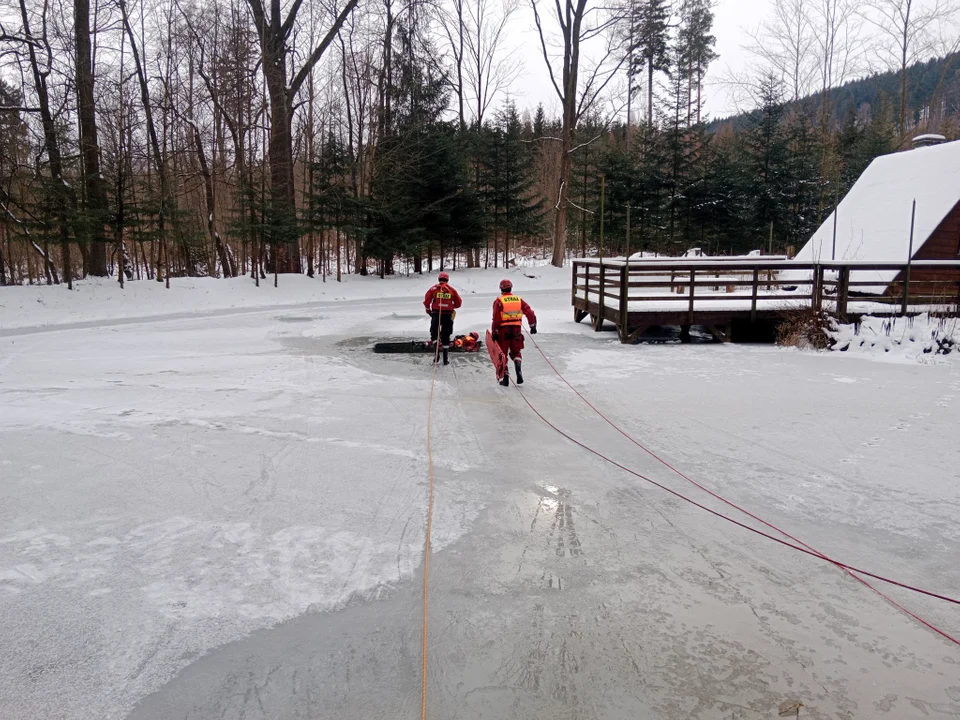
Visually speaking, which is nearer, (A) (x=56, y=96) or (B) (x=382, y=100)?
(A) (x=56, y=96)

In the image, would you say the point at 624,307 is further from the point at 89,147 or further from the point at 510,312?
the point at 89,147

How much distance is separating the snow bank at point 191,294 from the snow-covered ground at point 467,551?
9497mm

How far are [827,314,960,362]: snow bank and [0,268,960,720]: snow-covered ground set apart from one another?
8.03ft

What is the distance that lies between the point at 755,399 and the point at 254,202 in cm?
2103

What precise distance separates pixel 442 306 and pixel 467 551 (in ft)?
25.8

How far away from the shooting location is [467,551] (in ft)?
14.7

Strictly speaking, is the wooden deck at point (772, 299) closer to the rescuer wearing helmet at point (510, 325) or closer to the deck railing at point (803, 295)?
the deck railing at point (803, 295)

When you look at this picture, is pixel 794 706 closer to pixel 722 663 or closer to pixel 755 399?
pixel 722 663

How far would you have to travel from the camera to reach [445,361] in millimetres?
11367

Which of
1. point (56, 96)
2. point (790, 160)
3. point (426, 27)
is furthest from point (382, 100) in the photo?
point (790, 160)

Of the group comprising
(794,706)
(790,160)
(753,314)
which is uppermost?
(790,160)

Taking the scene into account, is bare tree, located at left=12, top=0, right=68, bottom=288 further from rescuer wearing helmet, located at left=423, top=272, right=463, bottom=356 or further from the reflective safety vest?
the reflective safety vest

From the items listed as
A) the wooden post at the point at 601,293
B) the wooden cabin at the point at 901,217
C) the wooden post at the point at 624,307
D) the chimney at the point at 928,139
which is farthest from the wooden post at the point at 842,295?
the chimney at the point at 928,139

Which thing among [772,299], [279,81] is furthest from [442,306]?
[279,81]
